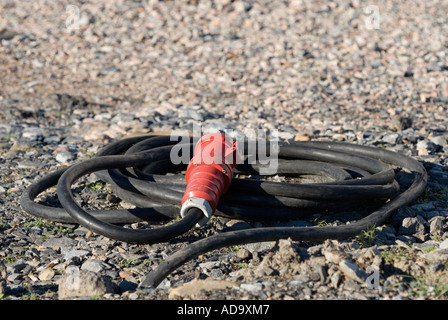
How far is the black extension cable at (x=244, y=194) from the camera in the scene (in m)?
3.44

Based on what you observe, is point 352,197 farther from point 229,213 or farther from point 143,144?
point 143,144

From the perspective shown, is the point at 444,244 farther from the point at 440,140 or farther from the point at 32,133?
the point at 32,133

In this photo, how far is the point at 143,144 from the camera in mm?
4781

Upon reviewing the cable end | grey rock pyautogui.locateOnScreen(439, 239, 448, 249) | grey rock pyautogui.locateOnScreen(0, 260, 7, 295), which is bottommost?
grey rock pyautogui.locateOnScreen(0, 260, 7, 295)

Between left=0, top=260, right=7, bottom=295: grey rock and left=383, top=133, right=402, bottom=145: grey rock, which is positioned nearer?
left=0, top=260, right=7, bottom=295: grey rock

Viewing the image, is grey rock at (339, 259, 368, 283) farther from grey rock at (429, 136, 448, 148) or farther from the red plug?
grey rock at (429, 136, 448, 148)

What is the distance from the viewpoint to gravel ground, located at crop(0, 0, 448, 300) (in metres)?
3.19

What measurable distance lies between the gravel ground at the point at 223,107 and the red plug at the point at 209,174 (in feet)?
0.99

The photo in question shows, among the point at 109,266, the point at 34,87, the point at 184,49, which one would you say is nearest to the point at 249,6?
the point at 184,49

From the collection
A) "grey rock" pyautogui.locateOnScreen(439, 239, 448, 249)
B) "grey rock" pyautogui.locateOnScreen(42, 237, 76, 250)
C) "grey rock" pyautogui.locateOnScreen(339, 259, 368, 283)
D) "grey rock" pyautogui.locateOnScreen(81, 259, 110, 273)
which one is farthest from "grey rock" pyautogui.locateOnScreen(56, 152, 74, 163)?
"grey rock" pyautogui.locateOnScreen(439, 239, 448, 249)

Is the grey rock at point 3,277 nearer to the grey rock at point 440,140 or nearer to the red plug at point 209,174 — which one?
the red plug at point 209,174

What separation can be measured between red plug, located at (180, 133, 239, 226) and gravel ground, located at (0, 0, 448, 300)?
0.99 ft
